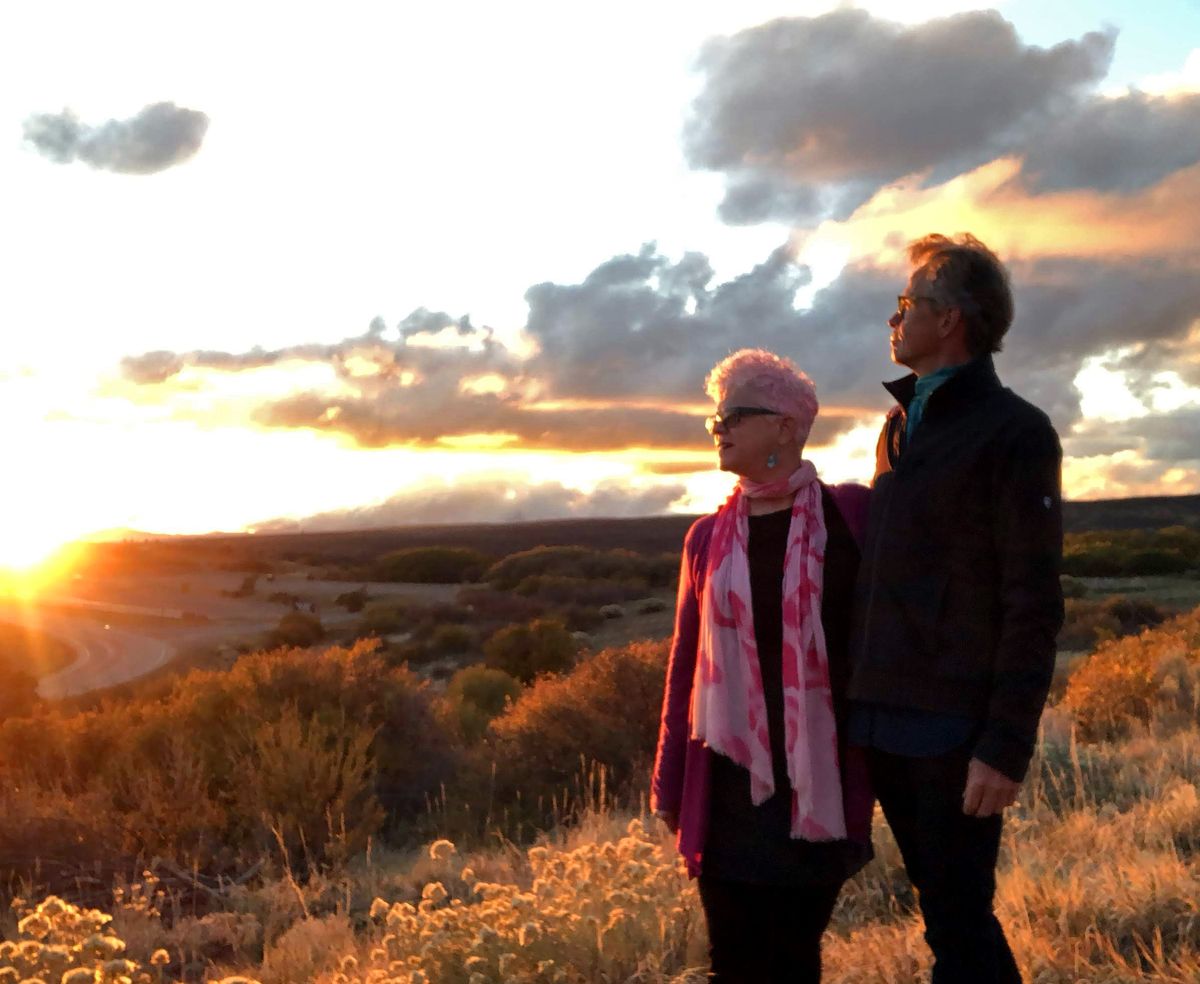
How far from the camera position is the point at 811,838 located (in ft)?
9.64

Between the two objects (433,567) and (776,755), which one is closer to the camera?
(776,755)

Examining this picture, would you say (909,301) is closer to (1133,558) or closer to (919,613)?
(919,613)

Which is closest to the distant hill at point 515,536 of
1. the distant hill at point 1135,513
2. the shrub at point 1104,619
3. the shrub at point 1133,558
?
the distant hill at point 1135,513

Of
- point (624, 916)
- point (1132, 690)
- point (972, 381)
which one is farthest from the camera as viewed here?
point (1132, 690)

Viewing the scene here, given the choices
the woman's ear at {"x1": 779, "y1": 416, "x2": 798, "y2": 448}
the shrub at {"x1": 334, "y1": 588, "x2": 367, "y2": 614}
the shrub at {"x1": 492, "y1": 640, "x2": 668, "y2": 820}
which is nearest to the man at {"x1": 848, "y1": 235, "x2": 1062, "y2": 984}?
the woman's ear at {"x1": 779, "y1": 416, "x2": 798, "y2": 448}

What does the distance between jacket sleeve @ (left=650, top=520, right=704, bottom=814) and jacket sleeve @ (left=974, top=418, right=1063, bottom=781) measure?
2.82ft

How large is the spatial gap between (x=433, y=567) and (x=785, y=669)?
2122 inches

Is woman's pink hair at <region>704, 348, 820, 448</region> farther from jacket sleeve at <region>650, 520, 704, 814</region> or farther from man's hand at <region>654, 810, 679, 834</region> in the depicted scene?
man's hand at <region>654, 810, 679, 834</region>

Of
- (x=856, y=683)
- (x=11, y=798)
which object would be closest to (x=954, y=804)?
(x=856, y=683)

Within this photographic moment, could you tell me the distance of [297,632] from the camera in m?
30.1

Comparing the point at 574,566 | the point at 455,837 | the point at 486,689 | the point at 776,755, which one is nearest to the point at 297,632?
the point at 486,689

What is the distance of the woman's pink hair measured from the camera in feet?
10.1

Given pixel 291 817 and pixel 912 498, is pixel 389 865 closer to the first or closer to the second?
pixel 291 817

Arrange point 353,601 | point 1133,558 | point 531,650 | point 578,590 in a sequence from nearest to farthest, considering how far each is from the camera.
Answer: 1. point 531,650
2. point 1133,558
3. point 578,590
4. point 353,601
